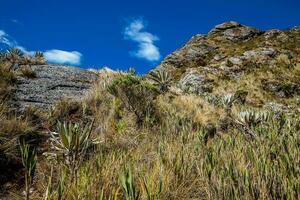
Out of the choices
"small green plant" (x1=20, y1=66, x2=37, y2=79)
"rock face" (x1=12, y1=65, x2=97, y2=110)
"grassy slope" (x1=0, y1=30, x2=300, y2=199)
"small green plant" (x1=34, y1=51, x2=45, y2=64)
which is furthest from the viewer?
"small green plant" (x1=34, y1=51, x2=45, y2=64)

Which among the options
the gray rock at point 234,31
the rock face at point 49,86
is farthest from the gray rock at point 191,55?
the rock face at point 49,86

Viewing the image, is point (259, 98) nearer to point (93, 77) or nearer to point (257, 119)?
point (93, 77)

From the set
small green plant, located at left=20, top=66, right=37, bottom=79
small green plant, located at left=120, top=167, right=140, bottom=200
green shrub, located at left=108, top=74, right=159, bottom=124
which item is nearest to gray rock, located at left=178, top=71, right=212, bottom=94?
small green plant, located at left=20, top=66, right=37, bottom=79

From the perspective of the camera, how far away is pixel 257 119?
8516 mm

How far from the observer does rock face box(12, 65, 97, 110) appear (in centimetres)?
Answer: 980

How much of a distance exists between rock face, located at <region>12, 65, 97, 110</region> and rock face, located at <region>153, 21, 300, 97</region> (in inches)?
385

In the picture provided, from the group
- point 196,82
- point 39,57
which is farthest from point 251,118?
point 196,82

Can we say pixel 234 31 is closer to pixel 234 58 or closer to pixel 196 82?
pixel 234 58

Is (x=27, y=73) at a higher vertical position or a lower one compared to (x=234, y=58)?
lower

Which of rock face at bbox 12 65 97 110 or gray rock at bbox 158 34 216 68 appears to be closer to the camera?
rock face at bbox 12 65 97 110

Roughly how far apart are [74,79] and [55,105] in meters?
3.61

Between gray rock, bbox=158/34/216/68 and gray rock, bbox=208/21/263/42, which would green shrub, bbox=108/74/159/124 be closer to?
gray rock, bbox=158/34/216/68

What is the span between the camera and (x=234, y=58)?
30375 mm

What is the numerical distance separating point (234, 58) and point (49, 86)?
2185 cm
